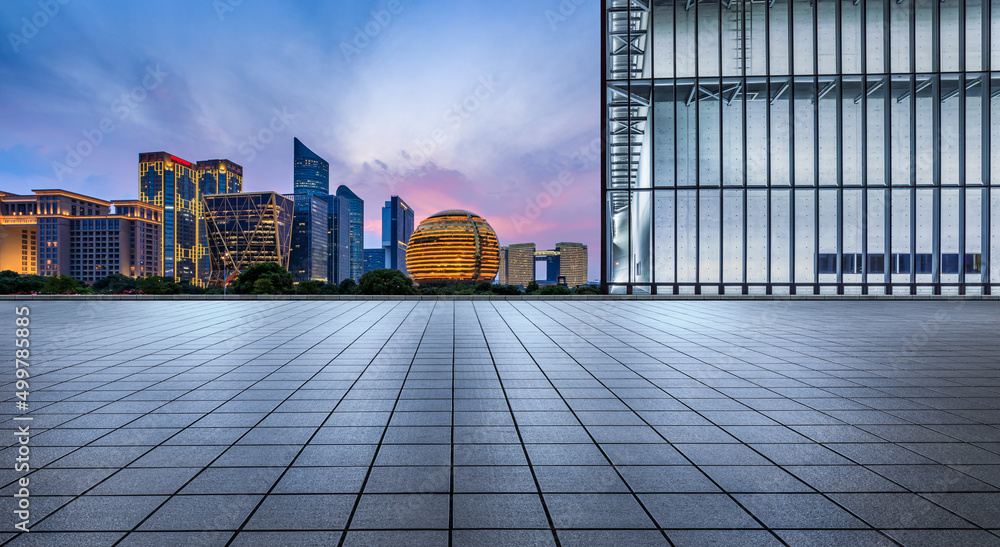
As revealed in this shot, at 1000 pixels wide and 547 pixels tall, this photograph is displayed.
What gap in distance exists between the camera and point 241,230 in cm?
12694

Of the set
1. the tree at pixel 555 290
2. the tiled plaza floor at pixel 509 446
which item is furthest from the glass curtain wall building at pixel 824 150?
the tiled plaza floor at pixel 509 446

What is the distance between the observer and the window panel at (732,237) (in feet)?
74.1

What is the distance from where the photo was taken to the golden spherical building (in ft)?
449

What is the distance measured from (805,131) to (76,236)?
137437 millimetres

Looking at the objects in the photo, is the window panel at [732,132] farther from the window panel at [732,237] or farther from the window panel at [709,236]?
the window panel at [709,236]

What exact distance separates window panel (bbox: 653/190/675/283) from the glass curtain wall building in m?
0.06

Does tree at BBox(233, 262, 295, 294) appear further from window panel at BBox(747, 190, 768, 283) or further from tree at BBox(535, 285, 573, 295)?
window panel at BBox(747, 190, 768, 283)

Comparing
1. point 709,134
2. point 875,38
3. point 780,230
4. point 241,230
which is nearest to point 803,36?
point 875,38

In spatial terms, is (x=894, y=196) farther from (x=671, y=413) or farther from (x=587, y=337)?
(x=671, y=413)

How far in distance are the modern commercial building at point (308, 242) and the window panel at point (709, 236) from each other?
162446 mm

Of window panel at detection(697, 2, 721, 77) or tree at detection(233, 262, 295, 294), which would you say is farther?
tree at detection(233, 262, 295, 294)

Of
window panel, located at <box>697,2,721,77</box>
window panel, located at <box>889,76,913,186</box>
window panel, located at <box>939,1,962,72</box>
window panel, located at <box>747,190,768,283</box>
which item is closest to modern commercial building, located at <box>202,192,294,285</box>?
window panel, located at <box>697,2,721,77</box>

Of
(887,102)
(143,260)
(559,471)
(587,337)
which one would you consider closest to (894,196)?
(887,102)

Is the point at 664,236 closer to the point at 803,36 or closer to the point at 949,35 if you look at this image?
the point at 803,36
